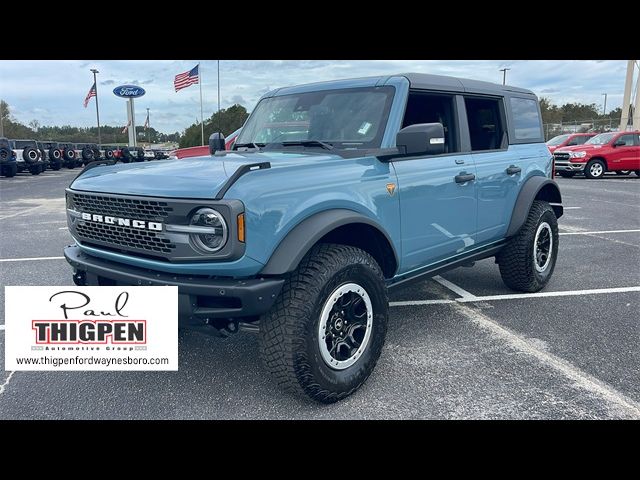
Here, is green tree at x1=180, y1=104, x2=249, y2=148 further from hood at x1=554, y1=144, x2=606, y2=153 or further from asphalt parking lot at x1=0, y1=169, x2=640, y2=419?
asphalt parking lot at x1=0, y1=169, x2=640, y2=419

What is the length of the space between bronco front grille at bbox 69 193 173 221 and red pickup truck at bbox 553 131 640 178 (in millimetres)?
18244

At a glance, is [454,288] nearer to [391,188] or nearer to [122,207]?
[391,188]

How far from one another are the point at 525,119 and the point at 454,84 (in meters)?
1.30

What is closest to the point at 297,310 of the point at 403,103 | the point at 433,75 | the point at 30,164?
the point at 403,103

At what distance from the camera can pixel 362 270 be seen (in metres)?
3.00

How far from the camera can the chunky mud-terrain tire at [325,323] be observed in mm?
2715

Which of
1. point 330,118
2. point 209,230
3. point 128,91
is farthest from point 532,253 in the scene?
point 128,91

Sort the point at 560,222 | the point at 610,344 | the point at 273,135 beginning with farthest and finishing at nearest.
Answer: the point at 560,222
the point at 273,135
the point at 610,344

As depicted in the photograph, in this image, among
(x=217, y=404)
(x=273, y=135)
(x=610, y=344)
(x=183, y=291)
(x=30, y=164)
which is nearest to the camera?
(x=183, y=291)

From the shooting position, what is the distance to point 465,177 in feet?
13.1

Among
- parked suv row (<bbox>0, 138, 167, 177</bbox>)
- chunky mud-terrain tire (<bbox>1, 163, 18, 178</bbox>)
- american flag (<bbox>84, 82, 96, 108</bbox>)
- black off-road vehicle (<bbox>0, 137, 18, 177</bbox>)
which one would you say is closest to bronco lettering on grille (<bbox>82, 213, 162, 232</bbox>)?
parked suv row (<bbox>0, 138, 167, 177</bbox>)

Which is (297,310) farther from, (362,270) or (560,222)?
(560,222)

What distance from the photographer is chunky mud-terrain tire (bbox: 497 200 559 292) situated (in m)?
4.81

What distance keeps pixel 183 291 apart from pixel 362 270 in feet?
3.35
